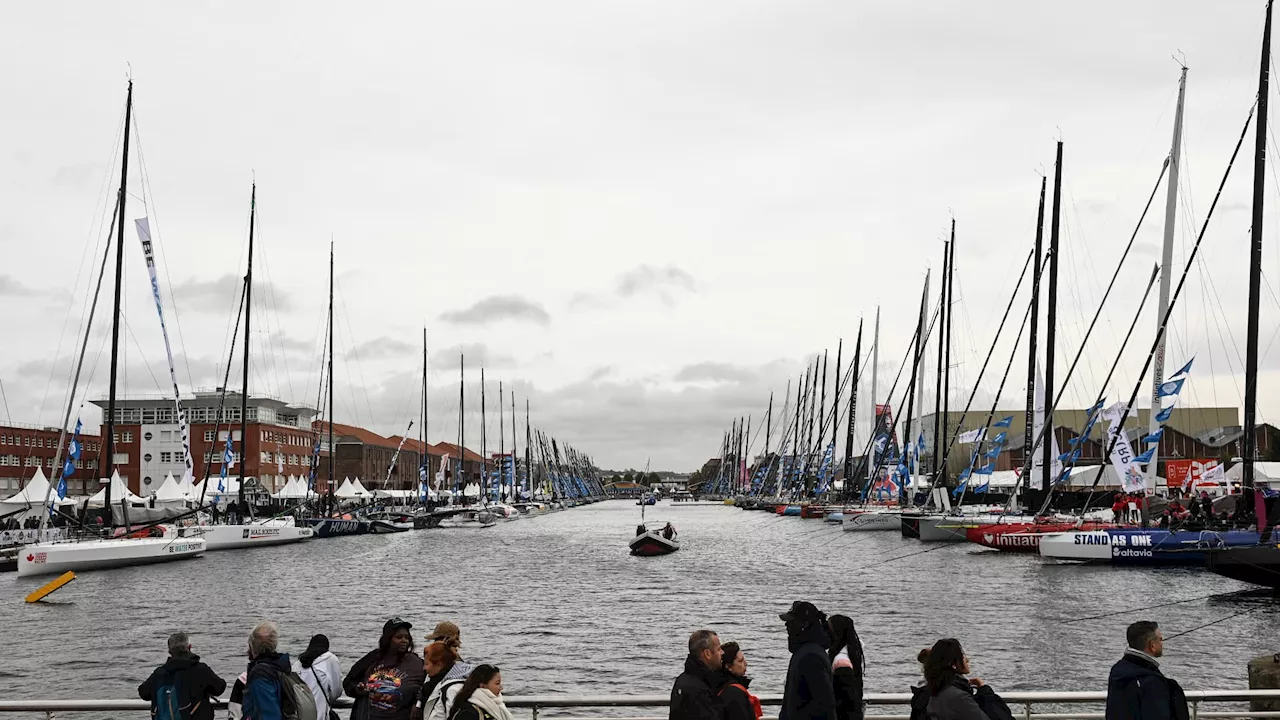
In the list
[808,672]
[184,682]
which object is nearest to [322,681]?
[184,682]

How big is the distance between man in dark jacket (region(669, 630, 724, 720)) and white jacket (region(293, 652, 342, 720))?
3135mm

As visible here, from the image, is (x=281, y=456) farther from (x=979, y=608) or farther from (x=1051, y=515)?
(x=979, y=608)

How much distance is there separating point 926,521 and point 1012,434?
88.1m

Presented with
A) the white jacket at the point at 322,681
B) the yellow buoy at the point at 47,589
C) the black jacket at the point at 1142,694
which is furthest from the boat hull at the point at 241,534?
the black jacket at the point at 1142,694

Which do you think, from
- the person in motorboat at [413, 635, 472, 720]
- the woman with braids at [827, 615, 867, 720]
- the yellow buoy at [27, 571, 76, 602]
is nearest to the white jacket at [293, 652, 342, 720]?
the person in motorboat at [413, 635, 472, 720]

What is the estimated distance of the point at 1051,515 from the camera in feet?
185

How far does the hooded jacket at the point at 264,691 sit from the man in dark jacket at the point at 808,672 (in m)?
4.00

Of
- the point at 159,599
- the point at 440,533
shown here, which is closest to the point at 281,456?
the point at 440,533

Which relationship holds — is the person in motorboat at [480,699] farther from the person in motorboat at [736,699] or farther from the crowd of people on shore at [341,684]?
the person in motorboat at [736,699]

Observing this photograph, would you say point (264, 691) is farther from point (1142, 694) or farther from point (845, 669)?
point (1142, 694)

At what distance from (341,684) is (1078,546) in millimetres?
42709

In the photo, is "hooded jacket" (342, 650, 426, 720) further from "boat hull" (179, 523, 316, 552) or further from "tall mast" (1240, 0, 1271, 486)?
"boat hull" (179, 523, 316, 552)

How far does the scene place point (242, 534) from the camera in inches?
2879

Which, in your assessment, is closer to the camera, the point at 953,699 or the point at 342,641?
the point at 953,699
